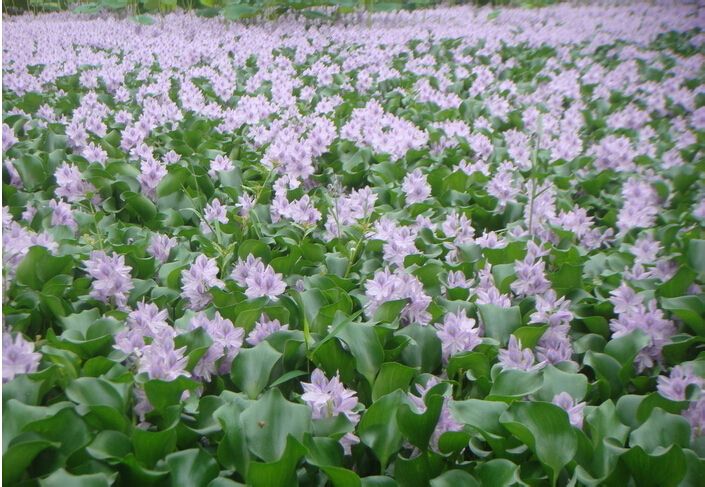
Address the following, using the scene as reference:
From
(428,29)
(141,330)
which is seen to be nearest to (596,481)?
(141,330)

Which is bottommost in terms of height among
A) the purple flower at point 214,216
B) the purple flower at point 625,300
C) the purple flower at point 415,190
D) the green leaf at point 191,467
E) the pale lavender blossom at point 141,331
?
the purple flower at point 415,190

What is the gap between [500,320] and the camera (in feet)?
5.33

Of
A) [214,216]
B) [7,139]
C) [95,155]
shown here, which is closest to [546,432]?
[214,216]

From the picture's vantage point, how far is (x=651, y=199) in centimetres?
262

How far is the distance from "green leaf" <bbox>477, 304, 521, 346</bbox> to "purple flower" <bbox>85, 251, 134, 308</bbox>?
2.68 ft

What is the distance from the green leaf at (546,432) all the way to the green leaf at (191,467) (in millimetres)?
473

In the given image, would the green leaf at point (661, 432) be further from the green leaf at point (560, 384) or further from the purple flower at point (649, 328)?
the purple flower at point (649, 328)

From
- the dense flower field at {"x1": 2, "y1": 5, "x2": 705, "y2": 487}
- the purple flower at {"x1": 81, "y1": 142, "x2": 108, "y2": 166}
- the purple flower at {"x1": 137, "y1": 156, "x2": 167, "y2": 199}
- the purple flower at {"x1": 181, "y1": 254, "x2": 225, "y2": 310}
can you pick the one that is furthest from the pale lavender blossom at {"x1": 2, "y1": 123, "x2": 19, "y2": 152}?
the purple flower at {"x1": 181, "y1": 254, "x2": 225, "y2": 310}

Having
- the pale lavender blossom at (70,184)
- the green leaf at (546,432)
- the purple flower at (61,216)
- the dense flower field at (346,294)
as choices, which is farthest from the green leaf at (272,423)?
the pale lavender blossom at (70,184)

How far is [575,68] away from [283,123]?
3.30 m

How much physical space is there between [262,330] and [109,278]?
41 centimetres

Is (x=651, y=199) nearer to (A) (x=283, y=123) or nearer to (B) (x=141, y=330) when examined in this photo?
(A) (x=283, y=123)

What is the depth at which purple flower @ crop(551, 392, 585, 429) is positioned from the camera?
4.14 feet

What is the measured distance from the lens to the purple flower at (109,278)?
5.40 ft
